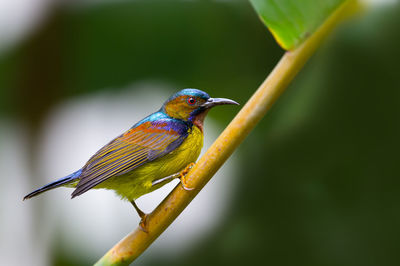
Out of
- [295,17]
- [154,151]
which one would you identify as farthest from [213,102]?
→ [295,17]

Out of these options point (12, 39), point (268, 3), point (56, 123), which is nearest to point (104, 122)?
point (56, 123)

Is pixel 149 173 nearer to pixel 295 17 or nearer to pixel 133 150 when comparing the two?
pixel 133 150

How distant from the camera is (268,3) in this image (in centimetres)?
117

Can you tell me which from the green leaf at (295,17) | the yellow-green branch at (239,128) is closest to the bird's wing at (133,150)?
the yellow-green branch at (239,128)

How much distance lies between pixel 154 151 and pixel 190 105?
0.26 metres

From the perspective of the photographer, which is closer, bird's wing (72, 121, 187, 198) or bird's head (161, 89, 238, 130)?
bird's wing (72, 121, 187, 198)

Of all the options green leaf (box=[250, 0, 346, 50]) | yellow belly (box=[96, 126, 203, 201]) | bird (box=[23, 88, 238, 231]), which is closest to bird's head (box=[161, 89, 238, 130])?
bird (box=[23, 88, 238, 231])

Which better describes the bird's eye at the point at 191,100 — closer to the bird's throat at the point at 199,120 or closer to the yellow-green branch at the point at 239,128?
the bird's throat at the point at 199,120

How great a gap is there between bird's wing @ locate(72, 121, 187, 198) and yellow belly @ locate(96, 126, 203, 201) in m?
0.04

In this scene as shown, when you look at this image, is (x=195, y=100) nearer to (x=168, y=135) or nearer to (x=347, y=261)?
(x=168, y=135)

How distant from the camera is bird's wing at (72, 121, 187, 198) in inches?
67.7

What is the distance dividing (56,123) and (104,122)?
0.81 feet

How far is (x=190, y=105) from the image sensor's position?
2.01 metres

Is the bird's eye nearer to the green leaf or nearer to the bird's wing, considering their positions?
the bird's wing
